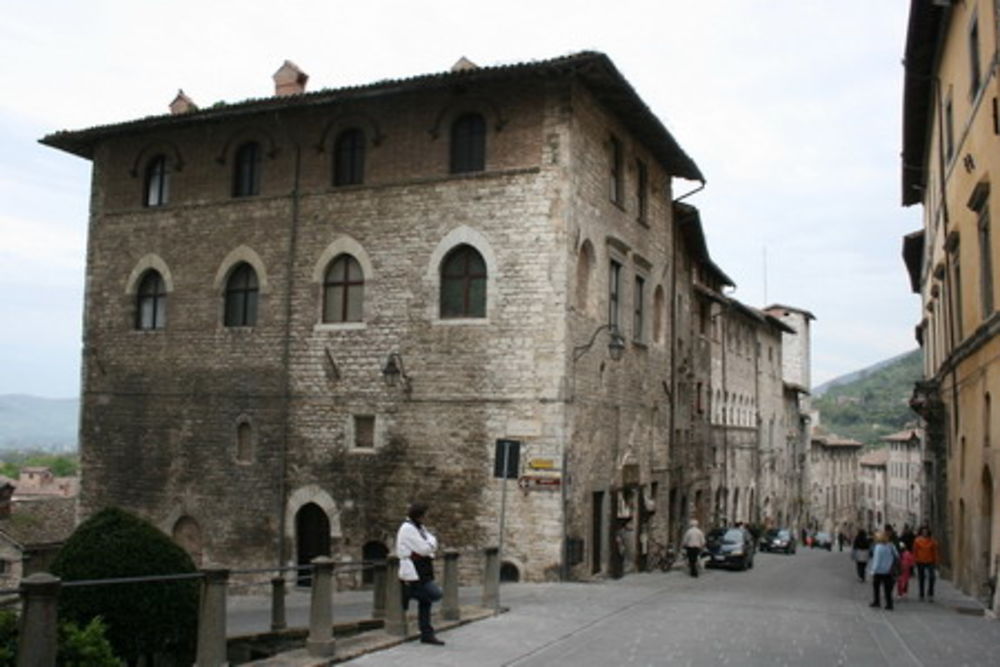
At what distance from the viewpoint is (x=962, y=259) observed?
19.6m

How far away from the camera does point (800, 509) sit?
64.0 metres

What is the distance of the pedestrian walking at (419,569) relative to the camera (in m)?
10.9

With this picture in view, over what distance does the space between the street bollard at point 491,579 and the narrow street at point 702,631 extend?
37 centimetres

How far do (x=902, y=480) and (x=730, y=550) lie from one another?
6682 cm

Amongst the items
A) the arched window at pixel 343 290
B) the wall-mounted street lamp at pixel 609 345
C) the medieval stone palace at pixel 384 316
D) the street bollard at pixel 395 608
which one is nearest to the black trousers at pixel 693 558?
the medieval stone palace at pixel 384 316

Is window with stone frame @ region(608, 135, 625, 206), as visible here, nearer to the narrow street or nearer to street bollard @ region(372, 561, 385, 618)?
the narrow street

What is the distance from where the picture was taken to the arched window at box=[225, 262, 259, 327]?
849 inches

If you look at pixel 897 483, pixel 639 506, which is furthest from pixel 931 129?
pixel 897 483

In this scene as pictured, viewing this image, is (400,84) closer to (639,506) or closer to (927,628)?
(639,506)

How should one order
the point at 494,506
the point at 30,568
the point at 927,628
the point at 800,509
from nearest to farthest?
the point at 30,568, the point at 927,628, the point at 494,506, the point at 800,509

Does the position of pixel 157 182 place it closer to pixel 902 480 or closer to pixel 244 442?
pixel 244 442

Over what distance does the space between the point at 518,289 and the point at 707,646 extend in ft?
28.9

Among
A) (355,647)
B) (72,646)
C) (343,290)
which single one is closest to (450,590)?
(355,647)

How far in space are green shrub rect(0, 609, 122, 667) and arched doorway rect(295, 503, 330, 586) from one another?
11.3 metres
